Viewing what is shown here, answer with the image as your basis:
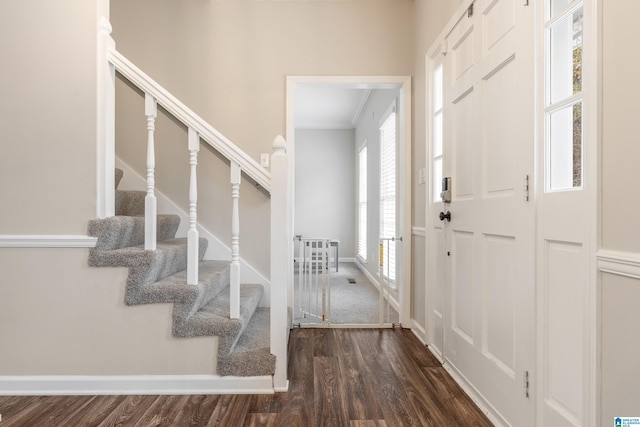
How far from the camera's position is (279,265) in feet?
6.44

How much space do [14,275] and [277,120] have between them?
1949 mm

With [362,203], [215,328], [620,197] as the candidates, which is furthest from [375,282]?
[620,197]

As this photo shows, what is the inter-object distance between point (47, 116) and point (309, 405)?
6.47 ft

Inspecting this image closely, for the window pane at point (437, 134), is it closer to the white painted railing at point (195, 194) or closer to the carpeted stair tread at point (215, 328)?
the white painted railing at point (195, 194)

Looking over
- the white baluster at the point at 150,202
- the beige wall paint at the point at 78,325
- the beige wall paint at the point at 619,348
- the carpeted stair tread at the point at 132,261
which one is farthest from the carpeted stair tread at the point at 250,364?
the beige wall paint at the point at 619,348

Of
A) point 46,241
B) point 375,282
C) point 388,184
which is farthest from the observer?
point 375,282

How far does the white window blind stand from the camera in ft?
20.7

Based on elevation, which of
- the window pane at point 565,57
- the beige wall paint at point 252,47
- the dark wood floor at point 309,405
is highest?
the beige wall paint at point 252,47

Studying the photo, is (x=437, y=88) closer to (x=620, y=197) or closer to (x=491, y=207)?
(x=491, y=207)

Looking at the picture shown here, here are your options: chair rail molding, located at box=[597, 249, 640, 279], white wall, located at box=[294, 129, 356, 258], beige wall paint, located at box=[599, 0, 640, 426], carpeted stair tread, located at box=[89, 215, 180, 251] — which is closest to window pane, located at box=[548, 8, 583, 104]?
beige wall paint, located at box=[599, 0, 640, 426]

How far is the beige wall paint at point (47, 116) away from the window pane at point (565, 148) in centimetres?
211

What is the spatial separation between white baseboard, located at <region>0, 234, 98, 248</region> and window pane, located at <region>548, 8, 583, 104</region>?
2172 millimetres

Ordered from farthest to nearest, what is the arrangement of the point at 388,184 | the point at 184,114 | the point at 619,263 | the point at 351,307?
the point at 388,184 → the point at 351,307 → the point at 184,114 → the point at 619,263

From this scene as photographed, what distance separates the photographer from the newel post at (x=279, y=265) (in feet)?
6.42
